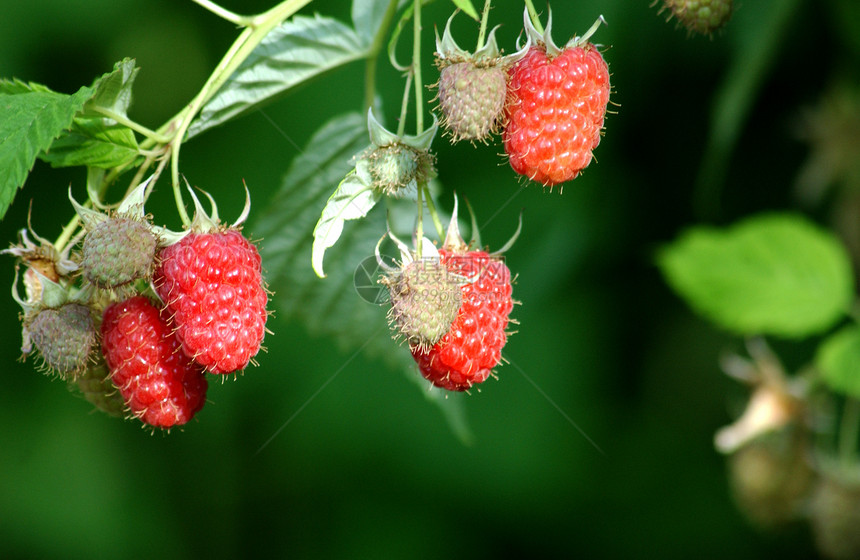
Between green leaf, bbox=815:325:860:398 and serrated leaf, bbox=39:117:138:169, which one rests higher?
green leaf, bbox=815:325:860:398

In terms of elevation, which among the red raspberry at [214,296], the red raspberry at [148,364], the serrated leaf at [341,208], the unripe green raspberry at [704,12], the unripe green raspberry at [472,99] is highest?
the unripe green raspberry at [704,12]

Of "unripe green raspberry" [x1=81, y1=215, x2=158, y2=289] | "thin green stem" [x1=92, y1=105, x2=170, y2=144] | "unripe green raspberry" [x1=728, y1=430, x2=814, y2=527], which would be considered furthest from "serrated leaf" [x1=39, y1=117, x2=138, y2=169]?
"unripe green raspberry" [x1=728, y1=430, x2=814, y2=527]

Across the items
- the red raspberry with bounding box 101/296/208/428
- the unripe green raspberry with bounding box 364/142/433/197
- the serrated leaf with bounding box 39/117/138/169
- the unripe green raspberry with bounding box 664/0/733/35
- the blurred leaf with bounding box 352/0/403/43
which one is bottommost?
the red raspberry with bounding box 101/296/208/428

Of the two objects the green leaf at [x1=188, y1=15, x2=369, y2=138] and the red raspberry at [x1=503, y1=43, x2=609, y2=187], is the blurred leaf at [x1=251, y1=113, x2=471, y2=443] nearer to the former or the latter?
the green leaf at [x1=188, y1=15, x2=369, y2=138]

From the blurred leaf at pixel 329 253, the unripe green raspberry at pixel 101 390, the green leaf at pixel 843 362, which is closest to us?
the unripe green raspberry at pixel 101 390

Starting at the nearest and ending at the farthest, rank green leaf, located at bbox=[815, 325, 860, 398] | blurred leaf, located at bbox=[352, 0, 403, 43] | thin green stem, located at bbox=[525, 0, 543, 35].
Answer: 1. thin green stem, located at bbox=[525, 0, 543, 35]
2. blurred leaf, located at bbox=[352, 0, 403, 43]
3. green leaf, located at bbox=[815, 325, 860, 398]

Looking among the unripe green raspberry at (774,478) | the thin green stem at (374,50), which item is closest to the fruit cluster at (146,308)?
the thin green stem at (374,50)

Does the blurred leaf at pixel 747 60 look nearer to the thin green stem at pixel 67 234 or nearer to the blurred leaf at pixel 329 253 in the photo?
the blurred leaf at pixel 329 253
